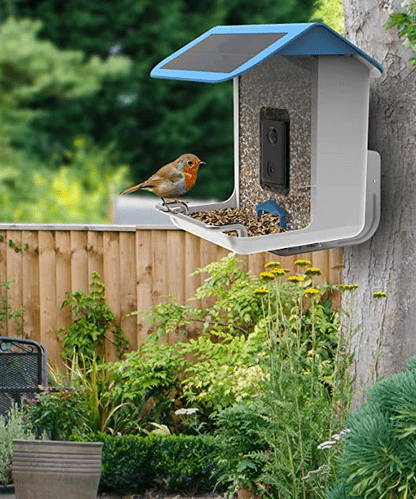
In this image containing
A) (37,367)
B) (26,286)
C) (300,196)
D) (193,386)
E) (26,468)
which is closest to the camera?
(300,196)

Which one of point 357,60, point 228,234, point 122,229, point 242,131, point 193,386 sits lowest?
point 193,386

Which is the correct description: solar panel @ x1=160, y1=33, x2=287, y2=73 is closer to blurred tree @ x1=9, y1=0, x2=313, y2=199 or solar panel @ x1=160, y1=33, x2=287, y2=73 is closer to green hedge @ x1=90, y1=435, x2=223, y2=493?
green hedge @ x1=90, y1=435, x2=223, y2=493

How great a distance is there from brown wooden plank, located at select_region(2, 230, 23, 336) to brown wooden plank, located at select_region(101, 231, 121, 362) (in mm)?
639

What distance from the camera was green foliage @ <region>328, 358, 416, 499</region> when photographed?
7.84 feet

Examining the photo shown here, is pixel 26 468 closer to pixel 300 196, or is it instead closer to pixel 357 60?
pixel 300 196

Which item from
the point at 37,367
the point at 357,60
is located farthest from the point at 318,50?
the point at 37,367

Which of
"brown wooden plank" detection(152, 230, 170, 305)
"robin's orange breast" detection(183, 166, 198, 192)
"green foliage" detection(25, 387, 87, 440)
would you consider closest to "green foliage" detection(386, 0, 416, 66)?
"robin's orange breast" detection(183, 166, 198, 192)

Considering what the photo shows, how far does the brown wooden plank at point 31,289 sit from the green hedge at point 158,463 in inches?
53.6

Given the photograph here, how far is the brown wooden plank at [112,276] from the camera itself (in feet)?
20.3

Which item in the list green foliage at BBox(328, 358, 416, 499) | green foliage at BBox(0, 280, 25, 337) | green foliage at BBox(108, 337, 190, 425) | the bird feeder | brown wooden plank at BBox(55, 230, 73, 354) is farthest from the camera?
green foliage at BBox(0, 280, 25, 337)

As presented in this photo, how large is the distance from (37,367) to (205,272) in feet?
4.43

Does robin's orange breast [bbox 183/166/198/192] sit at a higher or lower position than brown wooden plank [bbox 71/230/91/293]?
higher

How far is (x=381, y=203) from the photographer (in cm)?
305

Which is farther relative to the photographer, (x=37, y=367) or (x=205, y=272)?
(x=205, y=272)
